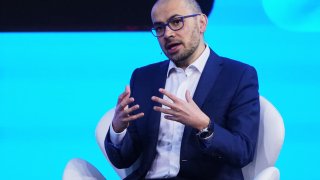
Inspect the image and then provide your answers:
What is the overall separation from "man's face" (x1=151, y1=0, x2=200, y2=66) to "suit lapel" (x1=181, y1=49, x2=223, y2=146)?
9 centimetres

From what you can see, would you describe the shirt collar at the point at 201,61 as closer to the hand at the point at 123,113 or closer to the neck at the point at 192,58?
the neck at the point at 192,58

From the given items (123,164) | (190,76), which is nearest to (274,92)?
(190,76)

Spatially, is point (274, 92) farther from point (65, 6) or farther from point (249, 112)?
point (65, 6)

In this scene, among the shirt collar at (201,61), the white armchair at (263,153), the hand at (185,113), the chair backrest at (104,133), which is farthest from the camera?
the chair backrest at (104,133)

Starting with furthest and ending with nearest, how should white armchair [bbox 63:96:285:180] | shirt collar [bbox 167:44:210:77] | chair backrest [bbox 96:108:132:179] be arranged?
chair backrest [bbox 96:108:132:179] < shirt collar [bbox 167:44:210:77] < white armchair [bbox 63:96:285:180]

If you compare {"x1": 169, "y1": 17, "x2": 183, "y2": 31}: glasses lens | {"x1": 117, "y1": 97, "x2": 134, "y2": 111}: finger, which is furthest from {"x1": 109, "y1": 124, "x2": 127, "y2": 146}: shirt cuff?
{"x1": 169, "y1": 17, "x2": 183, "y2": 31}: glasses lens

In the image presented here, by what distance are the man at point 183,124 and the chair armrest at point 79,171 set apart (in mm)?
103

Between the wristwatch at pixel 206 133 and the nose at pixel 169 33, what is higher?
the nose at pixel 169 33

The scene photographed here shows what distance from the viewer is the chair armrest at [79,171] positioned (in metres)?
2.42

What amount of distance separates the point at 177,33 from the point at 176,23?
4cm

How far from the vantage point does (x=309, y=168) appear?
118 inches

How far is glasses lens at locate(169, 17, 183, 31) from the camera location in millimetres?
2418

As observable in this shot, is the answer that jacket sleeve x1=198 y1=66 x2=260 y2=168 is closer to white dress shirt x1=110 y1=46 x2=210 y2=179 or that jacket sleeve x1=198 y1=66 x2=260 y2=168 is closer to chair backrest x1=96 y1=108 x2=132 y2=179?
white dress shirt x1=110 y1=46 x2=210 y2=179

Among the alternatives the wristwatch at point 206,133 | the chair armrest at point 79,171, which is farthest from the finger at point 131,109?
the chair armrest at point 79,171
